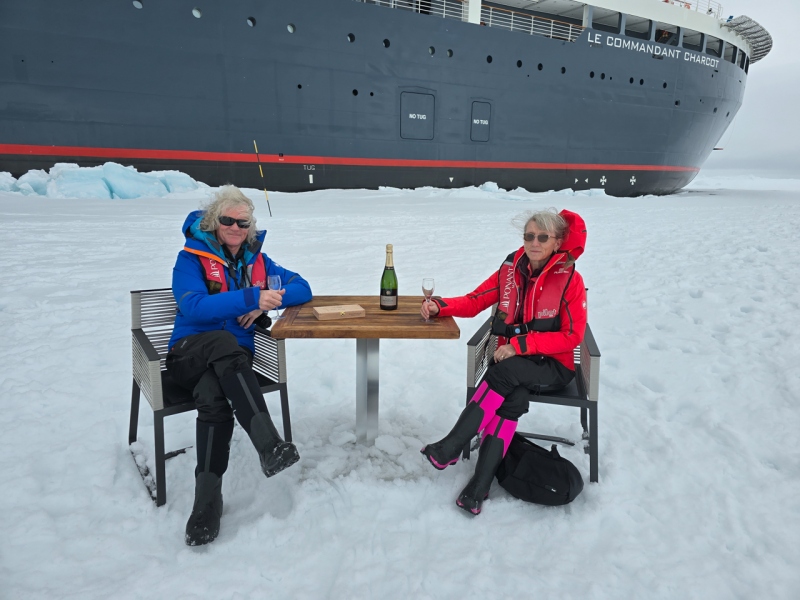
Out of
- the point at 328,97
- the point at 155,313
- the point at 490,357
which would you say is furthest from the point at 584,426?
the point at 328,97

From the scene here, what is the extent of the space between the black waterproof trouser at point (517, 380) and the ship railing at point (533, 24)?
43.1ft

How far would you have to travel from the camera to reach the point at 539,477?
1710 mm

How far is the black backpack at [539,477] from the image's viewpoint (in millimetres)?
1674

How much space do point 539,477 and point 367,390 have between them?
2.26 feet

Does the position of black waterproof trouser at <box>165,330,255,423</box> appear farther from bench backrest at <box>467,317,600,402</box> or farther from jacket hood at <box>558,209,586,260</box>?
jacket hood at <box>558,209,586,260</box>

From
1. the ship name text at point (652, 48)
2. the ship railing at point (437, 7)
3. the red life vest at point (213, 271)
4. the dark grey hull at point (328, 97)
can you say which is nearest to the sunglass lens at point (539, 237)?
the red life vest at point (213, 271)

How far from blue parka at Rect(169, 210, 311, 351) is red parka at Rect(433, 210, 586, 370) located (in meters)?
0.64

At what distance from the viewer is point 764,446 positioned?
1978mm

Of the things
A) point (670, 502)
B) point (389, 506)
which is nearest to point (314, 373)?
point (389, 506)

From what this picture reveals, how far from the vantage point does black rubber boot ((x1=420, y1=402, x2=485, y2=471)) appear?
170 cm

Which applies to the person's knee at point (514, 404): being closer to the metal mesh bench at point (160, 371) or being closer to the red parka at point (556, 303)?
the red parka at point (556, 303)

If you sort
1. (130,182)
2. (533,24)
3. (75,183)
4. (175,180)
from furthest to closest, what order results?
(533,24) → (175,180) → (130,182) → (75,183)

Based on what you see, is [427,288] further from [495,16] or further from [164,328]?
[495,16]

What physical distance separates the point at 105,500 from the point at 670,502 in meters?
1.88
